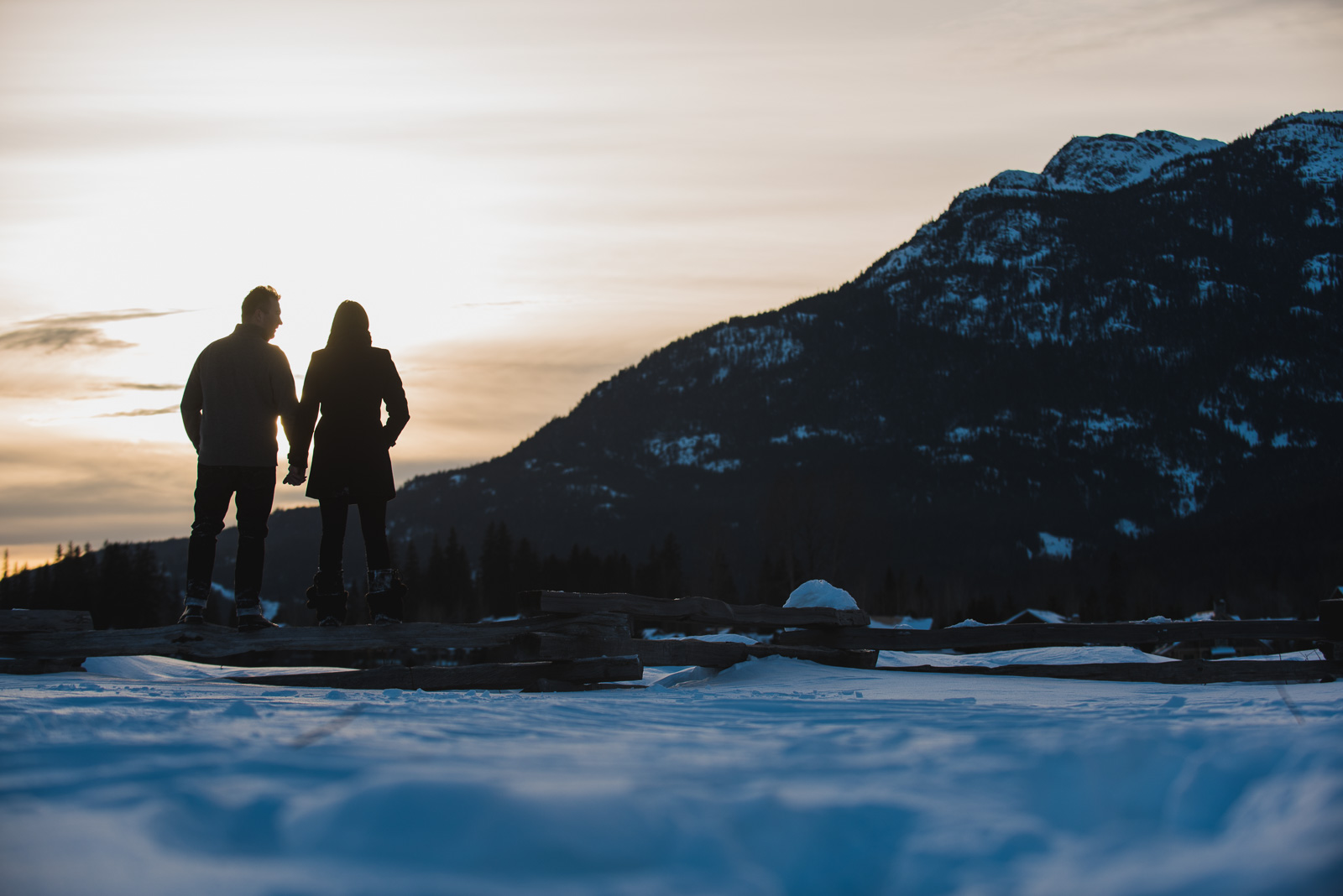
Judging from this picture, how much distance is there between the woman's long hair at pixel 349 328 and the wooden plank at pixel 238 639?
2288 millimetres

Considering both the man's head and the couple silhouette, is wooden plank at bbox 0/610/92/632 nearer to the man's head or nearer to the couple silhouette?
the couple silhouette

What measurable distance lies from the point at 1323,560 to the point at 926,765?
142182mm

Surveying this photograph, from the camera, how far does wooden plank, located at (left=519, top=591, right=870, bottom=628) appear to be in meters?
7.05

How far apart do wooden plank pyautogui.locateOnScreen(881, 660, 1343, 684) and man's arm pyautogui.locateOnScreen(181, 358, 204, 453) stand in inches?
300

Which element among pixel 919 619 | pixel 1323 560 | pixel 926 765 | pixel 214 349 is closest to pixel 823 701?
pixel 926 765

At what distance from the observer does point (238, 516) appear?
7199 mm

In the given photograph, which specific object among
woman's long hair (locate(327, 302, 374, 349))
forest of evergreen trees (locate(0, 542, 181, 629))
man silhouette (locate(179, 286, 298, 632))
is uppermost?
woman's long hair (locate(327, 302, 374, 349))

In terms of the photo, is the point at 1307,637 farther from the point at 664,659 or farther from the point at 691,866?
the point at 691,866

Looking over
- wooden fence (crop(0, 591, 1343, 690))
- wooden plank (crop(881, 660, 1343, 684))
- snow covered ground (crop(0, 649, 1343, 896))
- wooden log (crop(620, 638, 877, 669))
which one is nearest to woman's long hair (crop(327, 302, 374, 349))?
wooden fence (crop(0, 591, 1343, 690))

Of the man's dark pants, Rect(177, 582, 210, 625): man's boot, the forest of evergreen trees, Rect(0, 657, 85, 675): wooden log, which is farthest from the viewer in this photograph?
the forest of evergreen trees

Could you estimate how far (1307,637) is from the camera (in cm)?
934

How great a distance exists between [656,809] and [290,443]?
5.78 meters

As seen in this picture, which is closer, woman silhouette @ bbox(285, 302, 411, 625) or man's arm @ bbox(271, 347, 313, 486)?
man's arm @ bbox(271, 347, 313, 486)

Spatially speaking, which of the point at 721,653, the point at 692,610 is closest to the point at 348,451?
the point at 692,610
